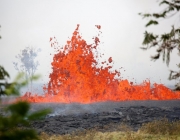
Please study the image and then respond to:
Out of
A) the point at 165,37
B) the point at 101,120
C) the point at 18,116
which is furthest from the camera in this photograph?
the point at 101,120

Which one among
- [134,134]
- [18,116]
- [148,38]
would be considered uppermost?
[148,38]

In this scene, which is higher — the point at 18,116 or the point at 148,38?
the point at 148,38

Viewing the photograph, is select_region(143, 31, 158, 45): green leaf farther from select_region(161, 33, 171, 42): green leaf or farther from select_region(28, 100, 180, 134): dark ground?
select_region(28, 100, 180, 134): dark ground

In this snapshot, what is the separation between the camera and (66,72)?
3491 centimetres

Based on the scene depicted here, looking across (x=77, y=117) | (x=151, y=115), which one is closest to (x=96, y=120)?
(x=77, y=117)

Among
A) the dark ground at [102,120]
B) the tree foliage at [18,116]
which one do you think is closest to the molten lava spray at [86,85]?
the dark ground at [102,120]

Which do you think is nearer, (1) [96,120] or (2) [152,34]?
(2) [152,34]

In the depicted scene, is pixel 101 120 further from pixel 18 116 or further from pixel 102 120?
pixel 18 116

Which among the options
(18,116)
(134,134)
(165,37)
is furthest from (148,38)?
(134,134)

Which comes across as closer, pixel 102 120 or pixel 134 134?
pixel 134 134

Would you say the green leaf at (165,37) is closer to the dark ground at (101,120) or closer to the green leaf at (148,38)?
the green leaf at (148,38)

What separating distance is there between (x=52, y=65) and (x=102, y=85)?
718 cm

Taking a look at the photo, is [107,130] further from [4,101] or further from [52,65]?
[52,65]

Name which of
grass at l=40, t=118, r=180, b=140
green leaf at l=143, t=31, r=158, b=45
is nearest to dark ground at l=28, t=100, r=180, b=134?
grass at l=40, t=118, r=180, b=140
